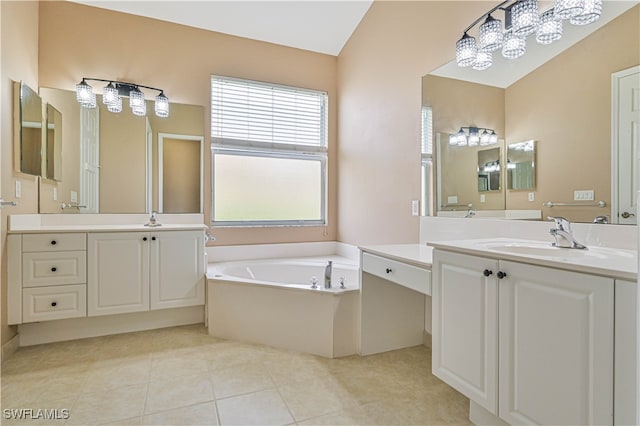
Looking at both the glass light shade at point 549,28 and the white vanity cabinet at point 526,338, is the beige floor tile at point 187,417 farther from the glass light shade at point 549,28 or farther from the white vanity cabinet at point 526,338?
the glass light shade at point 549,28

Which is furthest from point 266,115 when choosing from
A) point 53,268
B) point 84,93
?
point 53,268

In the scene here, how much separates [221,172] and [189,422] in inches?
88.5

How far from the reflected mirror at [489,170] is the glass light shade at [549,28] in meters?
0.56

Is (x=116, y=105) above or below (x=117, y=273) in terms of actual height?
above

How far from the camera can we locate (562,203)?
1559mm

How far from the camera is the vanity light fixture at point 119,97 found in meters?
2.66

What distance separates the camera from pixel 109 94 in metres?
2.74

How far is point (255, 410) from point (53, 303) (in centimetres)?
166

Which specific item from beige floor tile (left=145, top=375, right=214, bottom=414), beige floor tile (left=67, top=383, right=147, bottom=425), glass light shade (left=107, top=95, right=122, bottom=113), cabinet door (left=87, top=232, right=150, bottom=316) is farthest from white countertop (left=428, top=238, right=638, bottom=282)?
glass light shade (left=107, top=95, right=122, bottom=113)

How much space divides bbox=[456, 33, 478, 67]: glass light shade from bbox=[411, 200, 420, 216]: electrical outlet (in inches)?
37.0

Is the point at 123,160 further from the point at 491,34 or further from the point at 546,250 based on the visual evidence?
the point at 546,250

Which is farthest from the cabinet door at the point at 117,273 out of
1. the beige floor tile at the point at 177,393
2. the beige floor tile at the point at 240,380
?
the beige floor tile at the point at 240,380

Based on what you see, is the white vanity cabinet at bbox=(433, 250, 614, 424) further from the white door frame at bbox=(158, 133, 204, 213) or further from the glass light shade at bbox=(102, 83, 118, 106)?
the glass light shade at bbox=(102, 83, 118, 106)

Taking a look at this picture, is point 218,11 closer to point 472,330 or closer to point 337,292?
point 337,292
